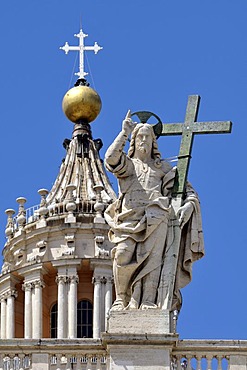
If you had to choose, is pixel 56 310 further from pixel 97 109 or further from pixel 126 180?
pixel 126 180

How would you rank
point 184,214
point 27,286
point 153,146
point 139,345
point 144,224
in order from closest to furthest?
point 139,345
point 144,224
point 184,214
point 153,146
point 27,286

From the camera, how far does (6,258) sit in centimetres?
7900

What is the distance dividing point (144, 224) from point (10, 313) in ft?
133

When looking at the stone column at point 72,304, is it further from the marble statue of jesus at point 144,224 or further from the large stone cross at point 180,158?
the marble statue of jesus at point 144,224

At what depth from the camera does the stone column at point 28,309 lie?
249 feet

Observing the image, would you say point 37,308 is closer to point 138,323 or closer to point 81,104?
point 81,104

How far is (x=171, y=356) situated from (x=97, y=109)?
44.5 meters

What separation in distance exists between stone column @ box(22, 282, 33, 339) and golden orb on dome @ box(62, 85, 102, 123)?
22.7 ft

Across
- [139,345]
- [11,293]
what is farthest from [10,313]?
[139,345]

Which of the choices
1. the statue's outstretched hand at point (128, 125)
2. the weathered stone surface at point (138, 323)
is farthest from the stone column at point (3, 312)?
the weathered stone surface at point (138, 323)

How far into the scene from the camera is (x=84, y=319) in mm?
77500

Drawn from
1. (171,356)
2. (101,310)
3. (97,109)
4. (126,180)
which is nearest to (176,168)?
(126,180)

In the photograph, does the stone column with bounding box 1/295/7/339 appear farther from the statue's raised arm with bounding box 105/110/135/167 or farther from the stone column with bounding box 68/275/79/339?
the statue's raised arm with bounding box 105/110/135/167

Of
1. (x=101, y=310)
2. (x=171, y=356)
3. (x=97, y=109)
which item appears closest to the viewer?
(x=171, y=356)
